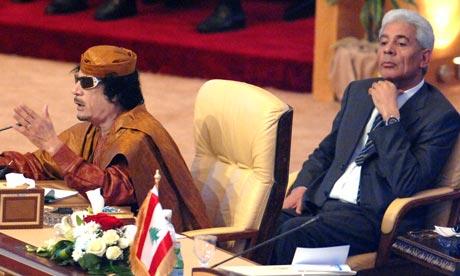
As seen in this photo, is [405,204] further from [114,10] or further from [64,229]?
[114,10]

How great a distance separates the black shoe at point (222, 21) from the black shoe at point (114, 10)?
3.06 ft

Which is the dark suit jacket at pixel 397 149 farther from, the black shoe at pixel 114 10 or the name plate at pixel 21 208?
the black shoe at pixel 114 10

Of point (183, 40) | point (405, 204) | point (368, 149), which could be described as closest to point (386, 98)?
point (368, 149)

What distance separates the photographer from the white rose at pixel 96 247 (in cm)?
450

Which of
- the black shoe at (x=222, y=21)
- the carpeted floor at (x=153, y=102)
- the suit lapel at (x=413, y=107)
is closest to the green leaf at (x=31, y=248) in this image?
the suit lapel at (x=413, y=107)

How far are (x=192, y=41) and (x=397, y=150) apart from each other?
18.1 feet

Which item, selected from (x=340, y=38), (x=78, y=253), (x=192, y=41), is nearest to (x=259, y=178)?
(x=78, y=253)

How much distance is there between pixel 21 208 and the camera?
4984 mm

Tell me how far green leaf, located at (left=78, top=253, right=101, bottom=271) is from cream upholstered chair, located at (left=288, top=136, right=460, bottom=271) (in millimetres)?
1422

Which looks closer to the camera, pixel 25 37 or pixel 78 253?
pixel 78 253

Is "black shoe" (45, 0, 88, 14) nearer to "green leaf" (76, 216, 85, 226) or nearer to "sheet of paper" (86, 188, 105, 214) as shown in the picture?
"sheet of paper" (86, 188, 105, 214)

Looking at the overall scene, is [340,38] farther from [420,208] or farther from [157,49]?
[420,208]

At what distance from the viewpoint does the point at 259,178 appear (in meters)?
5.59

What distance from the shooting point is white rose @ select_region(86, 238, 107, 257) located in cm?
450
